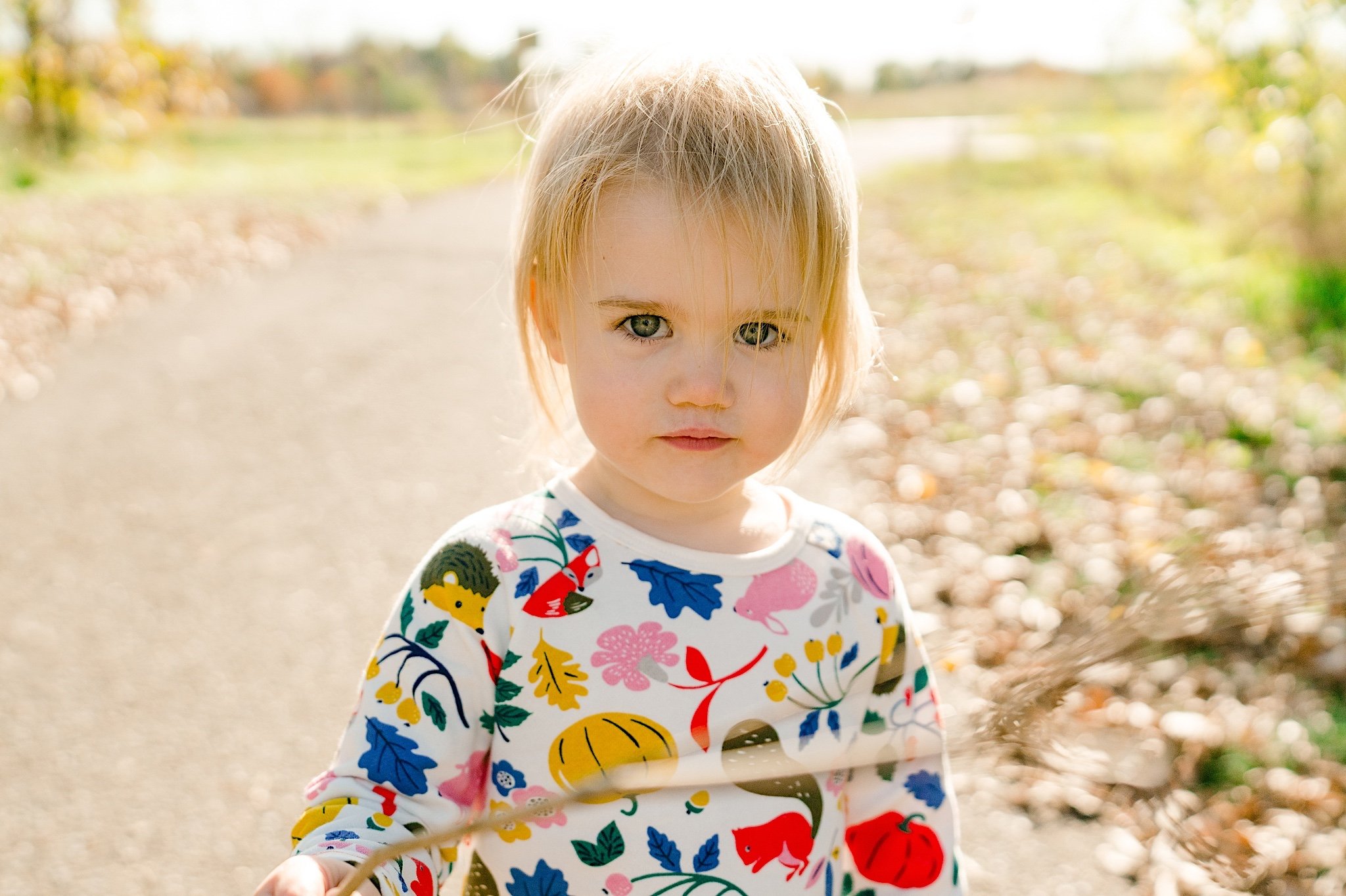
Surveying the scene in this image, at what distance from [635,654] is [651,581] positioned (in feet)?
0.30

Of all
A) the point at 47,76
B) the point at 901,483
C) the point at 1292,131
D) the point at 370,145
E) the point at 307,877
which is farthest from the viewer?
the point at 370,145

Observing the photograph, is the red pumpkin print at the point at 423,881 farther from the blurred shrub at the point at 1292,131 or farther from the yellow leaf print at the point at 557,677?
the blurred shrub at the point at 1292,131

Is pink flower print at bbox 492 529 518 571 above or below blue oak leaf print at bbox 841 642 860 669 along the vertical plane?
above

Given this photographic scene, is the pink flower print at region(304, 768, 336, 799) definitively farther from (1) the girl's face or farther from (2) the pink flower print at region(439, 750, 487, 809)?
(1) the girl's face

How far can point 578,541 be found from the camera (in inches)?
52.3

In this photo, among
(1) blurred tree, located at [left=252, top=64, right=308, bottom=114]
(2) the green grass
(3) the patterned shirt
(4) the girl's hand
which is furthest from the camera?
(1) blurred tree, located at [left=252, top=64, right=308, bottom=114]

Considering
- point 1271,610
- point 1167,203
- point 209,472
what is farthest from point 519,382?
point 1167,203

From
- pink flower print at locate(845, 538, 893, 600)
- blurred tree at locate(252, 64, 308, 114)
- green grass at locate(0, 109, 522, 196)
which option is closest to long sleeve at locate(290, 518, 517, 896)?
pink flower print at locate(845, 538, 893, 600)

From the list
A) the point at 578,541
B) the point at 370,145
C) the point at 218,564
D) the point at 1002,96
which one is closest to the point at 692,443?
the point at 578,541

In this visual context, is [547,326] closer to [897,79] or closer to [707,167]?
[707,167]

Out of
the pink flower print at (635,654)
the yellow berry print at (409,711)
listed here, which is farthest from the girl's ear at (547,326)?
the yellow berry print at (409,711)

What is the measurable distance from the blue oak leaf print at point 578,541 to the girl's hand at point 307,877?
0.43m

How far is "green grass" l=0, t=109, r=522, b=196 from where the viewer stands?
1141 cm

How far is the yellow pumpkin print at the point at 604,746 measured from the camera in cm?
125
